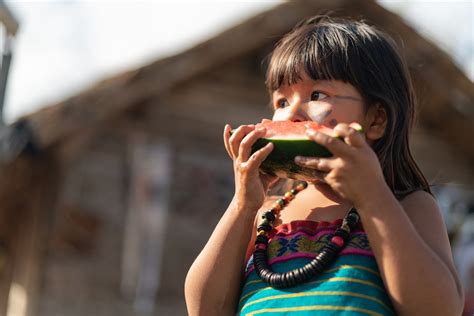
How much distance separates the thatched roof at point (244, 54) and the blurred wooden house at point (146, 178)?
18mm

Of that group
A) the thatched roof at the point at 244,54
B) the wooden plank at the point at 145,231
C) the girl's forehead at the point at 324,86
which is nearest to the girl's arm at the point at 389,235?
the girl's forehead at the point at 324,86

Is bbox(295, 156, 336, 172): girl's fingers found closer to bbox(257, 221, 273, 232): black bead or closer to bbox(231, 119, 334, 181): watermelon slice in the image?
bbox(231, 119, 334, 181): watermelon slice

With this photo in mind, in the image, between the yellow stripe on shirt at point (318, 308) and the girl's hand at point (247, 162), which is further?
the girl's hand at point (247, 162)

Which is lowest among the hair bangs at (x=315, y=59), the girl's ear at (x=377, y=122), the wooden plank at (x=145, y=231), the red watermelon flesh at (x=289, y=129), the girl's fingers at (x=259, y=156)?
the wooden plank at (x=145, y=231)

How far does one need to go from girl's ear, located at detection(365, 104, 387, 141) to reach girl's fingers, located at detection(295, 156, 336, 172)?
0.40 metres

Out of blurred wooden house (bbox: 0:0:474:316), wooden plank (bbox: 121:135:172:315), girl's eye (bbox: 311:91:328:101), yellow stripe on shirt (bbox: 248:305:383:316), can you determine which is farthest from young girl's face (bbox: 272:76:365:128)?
wooden plank (bbox: 121:135:172:315)

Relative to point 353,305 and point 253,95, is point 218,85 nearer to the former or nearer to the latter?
point 253,95

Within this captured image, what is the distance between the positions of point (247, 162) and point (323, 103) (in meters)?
0.30

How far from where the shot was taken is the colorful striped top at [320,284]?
2.01 m

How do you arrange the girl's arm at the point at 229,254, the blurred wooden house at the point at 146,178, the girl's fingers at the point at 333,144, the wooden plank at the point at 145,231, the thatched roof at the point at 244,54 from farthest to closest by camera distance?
the wooden plank at the point at 145,231
the blurred wooden house at the point at 146,178
the thatched roof at the point at 244,54
the girl's arm at the point at 229,254
the girl's fingers at the point at 333,144

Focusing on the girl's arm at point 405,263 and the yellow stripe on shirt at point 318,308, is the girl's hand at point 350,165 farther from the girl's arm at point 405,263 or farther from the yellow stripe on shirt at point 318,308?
the yellow stripe on shirt at point 318,308

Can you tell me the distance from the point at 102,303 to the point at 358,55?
7.32m

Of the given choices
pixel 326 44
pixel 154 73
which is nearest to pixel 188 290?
pixel 326 44

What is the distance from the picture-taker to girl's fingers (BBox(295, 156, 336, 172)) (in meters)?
1.96
